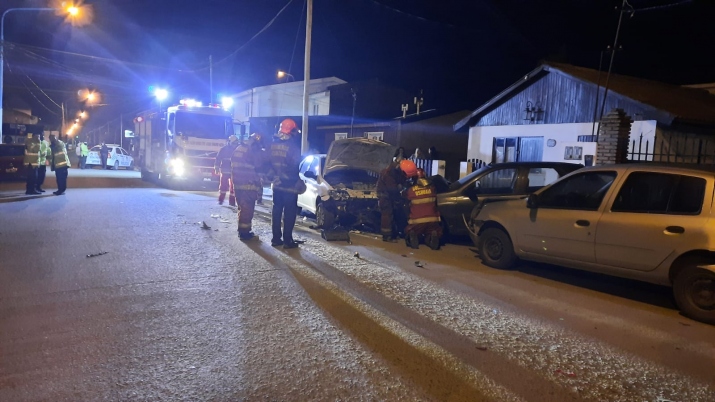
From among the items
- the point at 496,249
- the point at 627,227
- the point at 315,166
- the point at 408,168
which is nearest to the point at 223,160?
the point at 315,166

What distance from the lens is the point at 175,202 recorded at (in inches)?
575

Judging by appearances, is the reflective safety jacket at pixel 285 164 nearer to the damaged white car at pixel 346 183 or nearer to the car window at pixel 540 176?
the damaged white car at pixel 346 183

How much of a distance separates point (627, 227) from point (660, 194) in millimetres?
526

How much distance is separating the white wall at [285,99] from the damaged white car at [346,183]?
1033 inches

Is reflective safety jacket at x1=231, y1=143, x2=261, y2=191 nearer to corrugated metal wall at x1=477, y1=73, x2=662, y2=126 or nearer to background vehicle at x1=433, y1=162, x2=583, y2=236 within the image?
background vehicle at x1=433, y1=162, x2=583, y2=236

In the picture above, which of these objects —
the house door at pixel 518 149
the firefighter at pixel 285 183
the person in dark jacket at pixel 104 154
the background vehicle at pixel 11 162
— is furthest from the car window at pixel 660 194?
the person in dark jacket at pixel 104 154

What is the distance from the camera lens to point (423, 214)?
30.7 feet

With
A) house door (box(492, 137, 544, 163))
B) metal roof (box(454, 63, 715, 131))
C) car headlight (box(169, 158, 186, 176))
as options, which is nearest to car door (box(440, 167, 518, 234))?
metal roof (box(454, 63, 715, 131))

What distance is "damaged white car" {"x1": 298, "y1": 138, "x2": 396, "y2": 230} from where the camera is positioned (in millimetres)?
10422

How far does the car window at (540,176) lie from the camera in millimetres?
9906

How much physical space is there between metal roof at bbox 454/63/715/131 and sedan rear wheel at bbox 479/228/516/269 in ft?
23.1

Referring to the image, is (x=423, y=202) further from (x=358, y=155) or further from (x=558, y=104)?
(x=558, y=104)

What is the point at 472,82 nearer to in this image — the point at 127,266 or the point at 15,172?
the point at 15,172

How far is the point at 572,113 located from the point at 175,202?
11.8m
